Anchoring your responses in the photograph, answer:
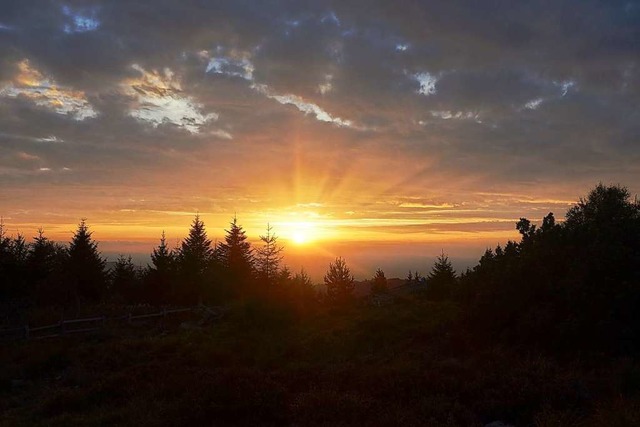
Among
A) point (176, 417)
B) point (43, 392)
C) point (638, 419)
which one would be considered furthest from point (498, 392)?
point (43, 392)

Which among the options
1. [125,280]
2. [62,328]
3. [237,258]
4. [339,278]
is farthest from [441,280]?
[125,280]

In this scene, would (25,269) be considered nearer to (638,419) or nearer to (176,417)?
(176,417)

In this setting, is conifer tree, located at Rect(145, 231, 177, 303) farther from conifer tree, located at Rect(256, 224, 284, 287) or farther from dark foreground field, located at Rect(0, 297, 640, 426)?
dark foreground field, located at Rect(0, 297, 640, 426)

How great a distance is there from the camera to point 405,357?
48.6 ft

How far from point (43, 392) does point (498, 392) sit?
13.6 meters

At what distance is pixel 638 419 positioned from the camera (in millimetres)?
7191

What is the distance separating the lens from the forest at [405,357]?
9.84 meters

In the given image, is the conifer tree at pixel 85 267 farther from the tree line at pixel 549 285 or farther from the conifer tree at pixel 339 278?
the conifer tree at pixel 339 278

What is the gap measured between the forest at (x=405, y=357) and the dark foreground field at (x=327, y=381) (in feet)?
0.17

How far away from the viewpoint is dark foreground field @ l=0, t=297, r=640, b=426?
31.4 ft

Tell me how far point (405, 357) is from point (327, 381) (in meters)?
3.27

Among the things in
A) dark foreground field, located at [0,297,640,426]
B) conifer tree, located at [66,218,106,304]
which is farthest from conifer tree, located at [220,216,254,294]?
dark foreground field, located at [0,297,640,426]

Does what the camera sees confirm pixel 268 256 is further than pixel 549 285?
Yes

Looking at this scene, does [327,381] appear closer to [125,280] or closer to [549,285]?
[549,285]
